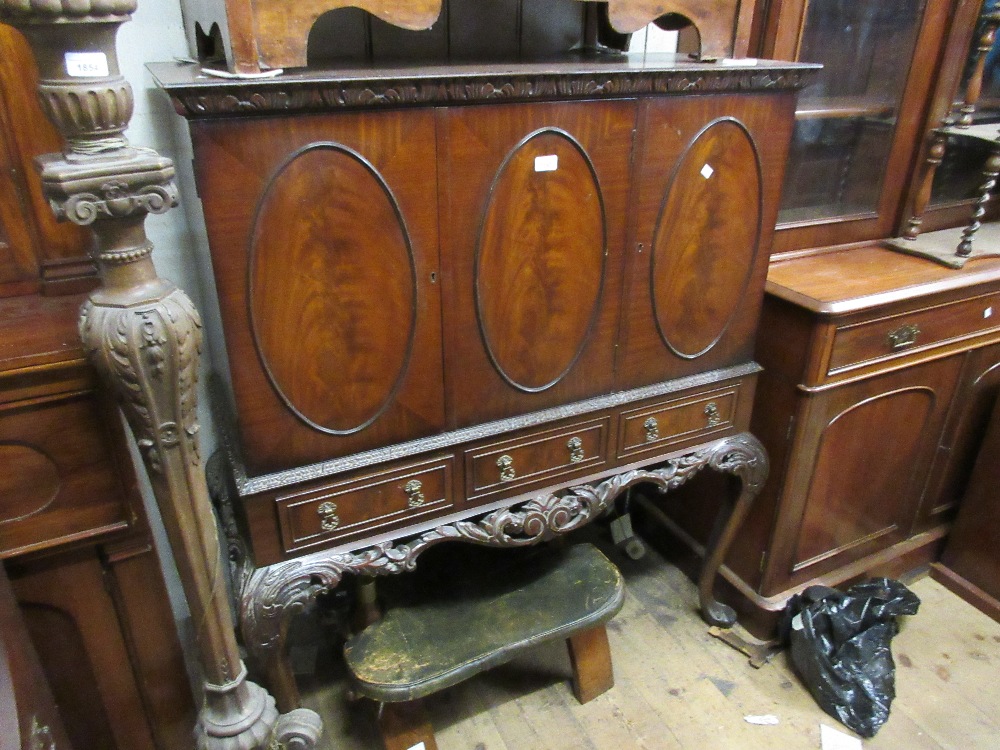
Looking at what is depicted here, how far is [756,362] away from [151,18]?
1.47 meters

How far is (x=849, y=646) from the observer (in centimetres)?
174

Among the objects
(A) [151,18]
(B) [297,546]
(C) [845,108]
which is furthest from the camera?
(C) [845,108]

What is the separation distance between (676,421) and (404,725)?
0.87 meters

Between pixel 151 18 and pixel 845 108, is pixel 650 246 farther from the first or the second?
pixel 151 18

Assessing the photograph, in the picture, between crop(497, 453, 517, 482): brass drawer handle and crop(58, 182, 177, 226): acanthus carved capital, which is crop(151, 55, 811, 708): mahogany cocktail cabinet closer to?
crop(497, 453, 517, 482): brass drawer handle

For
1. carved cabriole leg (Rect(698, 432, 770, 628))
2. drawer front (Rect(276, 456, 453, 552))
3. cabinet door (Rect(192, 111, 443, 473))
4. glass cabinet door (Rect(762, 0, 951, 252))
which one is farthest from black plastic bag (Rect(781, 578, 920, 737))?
cabinet door (Rect(192, 111, 443, 473))

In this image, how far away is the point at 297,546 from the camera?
4.06 feet

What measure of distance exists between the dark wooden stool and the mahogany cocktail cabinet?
0.20 metres

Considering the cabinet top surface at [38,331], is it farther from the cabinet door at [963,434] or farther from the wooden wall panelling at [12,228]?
A: the cabinet door at [963,434]

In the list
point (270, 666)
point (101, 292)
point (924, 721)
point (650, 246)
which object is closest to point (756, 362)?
point (650, 246)

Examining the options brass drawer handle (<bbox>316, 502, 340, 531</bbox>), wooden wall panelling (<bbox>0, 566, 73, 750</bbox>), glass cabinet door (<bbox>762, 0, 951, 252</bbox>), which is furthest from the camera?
glass cabinet door (<bbox>762, 0, 951, 252</bbox>)

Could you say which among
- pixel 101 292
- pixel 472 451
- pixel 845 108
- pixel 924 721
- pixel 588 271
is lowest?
pixel 924 721

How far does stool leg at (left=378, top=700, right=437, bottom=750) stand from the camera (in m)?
1.49

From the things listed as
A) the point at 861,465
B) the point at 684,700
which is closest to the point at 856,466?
the point at 861,465
